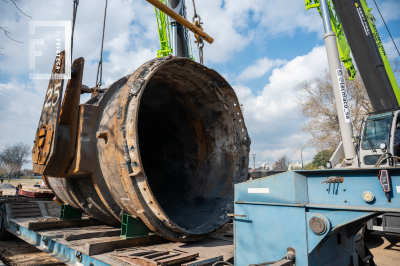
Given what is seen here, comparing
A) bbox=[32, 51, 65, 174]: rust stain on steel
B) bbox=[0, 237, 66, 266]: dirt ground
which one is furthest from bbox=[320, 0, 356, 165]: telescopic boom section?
bbox=[0, 237, 66, 266]: dirt ground

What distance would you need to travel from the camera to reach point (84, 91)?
476cm

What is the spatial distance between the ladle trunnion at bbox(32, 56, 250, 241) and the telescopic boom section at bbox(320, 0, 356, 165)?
2825 mm

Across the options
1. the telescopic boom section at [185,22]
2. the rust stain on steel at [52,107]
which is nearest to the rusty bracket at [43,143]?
the rust stain on steel at [52,107]

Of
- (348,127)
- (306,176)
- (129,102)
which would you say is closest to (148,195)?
(129,102)

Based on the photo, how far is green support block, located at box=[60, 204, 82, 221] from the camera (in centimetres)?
461

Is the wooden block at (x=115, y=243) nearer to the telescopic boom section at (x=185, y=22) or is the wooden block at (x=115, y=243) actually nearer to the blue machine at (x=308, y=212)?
the blue machine at (x=308, y=212)

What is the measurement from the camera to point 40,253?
559 cm

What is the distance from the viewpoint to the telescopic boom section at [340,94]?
6086 mm

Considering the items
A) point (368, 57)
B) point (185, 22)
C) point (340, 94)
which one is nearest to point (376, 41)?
point (368, 57)

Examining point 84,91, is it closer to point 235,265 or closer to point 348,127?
point 235,265

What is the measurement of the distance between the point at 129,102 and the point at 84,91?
186 centimetres

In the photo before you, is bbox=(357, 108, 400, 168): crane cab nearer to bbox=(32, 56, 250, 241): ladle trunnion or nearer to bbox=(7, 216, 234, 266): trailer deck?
bbox=(32, 56, 250, 241): ladle trunnion

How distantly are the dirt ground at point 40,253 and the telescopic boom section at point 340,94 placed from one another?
2.05m

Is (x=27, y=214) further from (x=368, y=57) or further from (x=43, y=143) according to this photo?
(x=368, y=57)
